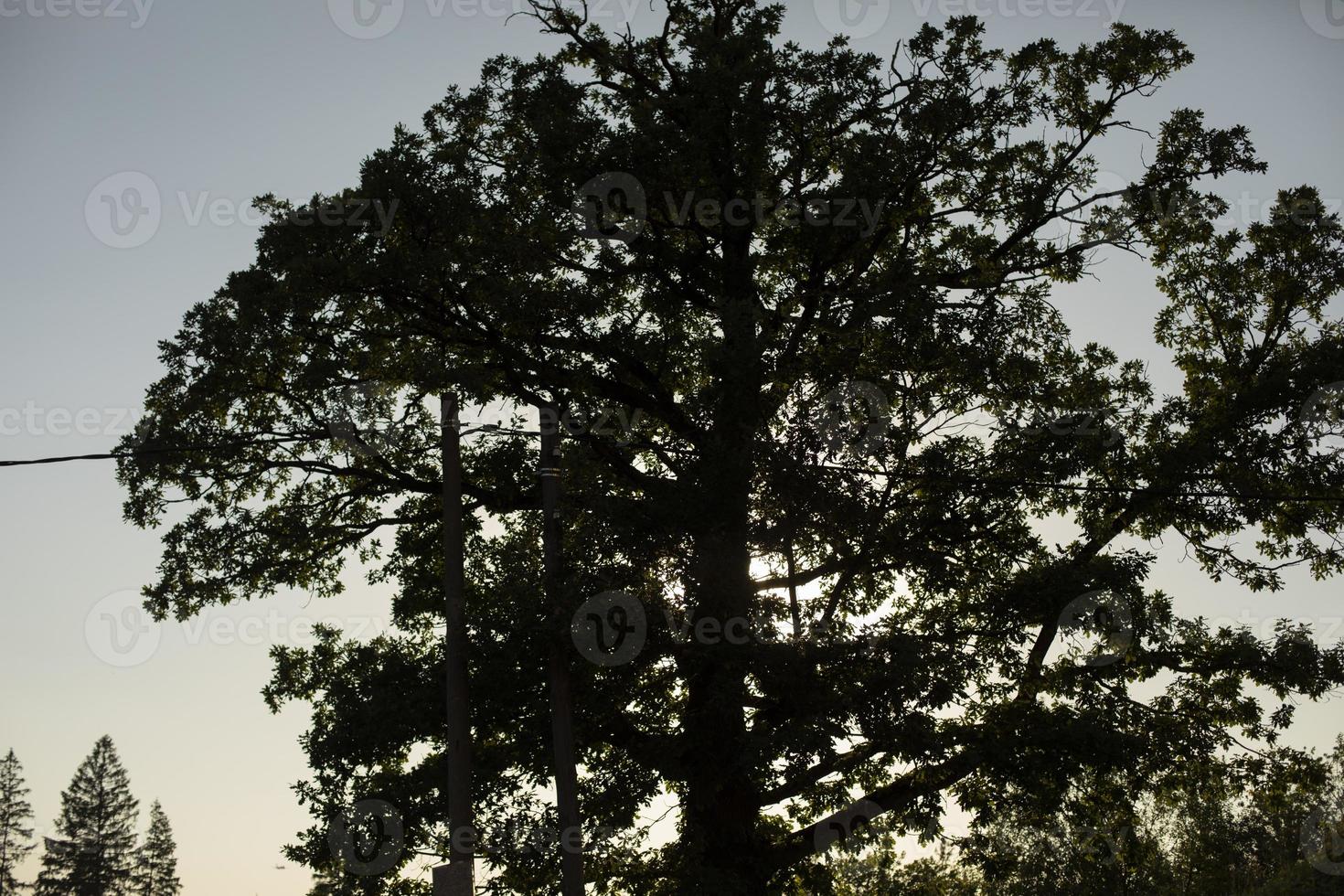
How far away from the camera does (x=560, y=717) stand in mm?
11094

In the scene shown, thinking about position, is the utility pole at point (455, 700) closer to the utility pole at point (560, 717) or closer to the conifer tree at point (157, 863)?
the utility pole at point (560, 717)

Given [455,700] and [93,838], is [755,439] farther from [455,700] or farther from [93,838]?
[93,838]

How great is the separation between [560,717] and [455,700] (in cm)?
99

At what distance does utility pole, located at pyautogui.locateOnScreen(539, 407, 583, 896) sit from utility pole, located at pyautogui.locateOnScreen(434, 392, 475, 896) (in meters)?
0.81

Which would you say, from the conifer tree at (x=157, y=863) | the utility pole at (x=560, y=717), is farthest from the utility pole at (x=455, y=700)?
the conifer tree at (x=157, y=863)

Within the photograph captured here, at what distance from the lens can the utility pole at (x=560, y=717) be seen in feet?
34.1

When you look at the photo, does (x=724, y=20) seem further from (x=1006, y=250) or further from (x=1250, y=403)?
(x=1250, y=403)

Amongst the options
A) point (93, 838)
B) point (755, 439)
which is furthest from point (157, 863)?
point (755, 439)

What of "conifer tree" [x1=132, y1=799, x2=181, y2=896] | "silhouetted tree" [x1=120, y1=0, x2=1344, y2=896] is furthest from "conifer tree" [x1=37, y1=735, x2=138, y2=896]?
"silhouetted tree" [x1=120, y1=0, x2=1344, y2=896]

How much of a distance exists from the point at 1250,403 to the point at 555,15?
12.3m

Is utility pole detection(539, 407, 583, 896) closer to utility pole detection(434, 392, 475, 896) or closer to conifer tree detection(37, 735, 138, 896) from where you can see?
utility pole detection(434, 392, 475, 896)

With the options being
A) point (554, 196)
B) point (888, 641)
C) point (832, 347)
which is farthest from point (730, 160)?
point (888, 641)

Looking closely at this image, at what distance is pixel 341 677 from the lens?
56.9 ft

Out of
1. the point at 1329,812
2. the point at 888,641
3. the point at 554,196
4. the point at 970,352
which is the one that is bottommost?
the point at 1329,812
